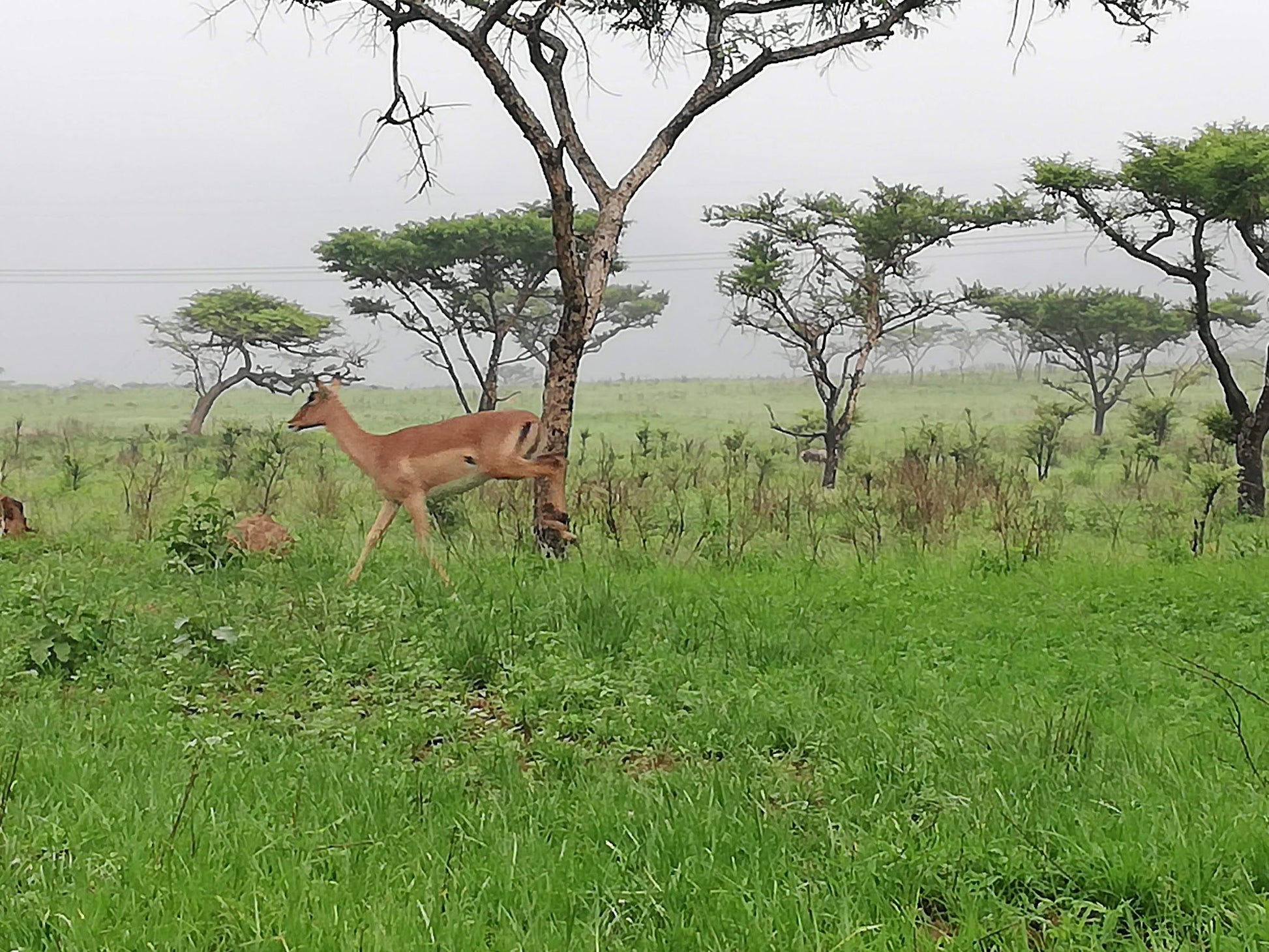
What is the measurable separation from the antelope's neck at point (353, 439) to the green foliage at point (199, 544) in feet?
2.96

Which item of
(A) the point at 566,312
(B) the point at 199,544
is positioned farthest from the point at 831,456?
(B) the point at 199,544

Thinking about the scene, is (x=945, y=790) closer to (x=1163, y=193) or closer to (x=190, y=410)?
(x=1163, y=193)

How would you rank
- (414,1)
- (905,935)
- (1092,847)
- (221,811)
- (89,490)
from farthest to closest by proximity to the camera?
(89,490)
(414,1)
(221,811)
(1092,847)
(905,935)

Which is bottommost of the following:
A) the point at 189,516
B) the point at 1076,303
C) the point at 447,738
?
the point at 447,738

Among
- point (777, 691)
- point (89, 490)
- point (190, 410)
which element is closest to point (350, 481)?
point (89, 490)

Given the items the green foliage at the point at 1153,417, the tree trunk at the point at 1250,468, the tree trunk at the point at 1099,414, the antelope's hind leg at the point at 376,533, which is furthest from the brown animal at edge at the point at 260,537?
the tree trunk at the point at 1099,414

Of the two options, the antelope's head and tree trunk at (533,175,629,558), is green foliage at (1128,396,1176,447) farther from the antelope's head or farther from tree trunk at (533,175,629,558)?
the antelope's head

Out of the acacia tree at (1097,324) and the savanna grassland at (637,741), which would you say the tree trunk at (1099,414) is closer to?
the acacia tree at (1097,324)

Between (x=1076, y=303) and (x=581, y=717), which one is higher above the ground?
(x=1076, y=303)

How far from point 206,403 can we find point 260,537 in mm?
20933

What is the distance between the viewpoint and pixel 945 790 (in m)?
3.04

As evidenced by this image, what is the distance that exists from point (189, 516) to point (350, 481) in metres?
6.55

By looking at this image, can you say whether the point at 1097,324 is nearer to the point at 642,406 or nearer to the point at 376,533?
the point at 642,406

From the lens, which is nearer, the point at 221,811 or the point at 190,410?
the point at 221,811
